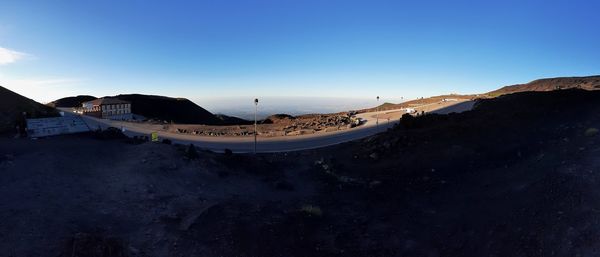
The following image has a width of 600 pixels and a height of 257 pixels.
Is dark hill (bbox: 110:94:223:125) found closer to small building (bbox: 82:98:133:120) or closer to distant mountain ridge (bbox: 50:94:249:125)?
distant mountain ridge (bbox: 50:94:249:125)

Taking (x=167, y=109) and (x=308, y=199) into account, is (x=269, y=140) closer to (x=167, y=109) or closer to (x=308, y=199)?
(x=308, y=199)

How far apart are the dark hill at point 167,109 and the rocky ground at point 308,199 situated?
56.6 meters

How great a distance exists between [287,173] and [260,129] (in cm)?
2312

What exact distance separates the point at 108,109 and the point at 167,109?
103ft

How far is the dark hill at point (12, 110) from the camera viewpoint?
2936 cm

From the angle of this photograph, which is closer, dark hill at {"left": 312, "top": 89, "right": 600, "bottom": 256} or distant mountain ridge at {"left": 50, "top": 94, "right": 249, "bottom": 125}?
dark hill at {"left": 312, "top": 89, "right": 600, "bottom": 256}

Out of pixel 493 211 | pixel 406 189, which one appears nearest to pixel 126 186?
pixel 406 189

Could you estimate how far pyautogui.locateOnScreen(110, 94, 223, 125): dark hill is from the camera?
277 feet

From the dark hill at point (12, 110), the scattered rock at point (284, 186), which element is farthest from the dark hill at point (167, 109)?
the scattered rock at point (284, 186)

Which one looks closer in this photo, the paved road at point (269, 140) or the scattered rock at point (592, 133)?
the scattered rock at point (592, 133)

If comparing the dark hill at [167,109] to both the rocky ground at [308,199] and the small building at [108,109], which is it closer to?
the small building at [108,109]

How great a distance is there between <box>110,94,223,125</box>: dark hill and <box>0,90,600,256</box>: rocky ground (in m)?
56.6

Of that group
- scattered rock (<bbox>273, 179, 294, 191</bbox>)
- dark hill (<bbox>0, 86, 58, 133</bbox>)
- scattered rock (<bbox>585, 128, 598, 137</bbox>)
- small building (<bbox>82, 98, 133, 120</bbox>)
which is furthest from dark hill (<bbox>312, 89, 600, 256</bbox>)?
small building (<bbox>82, 98, 133, 120</bbox>)

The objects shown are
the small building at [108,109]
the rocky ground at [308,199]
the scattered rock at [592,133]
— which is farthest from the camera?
the small building at [108,109]
